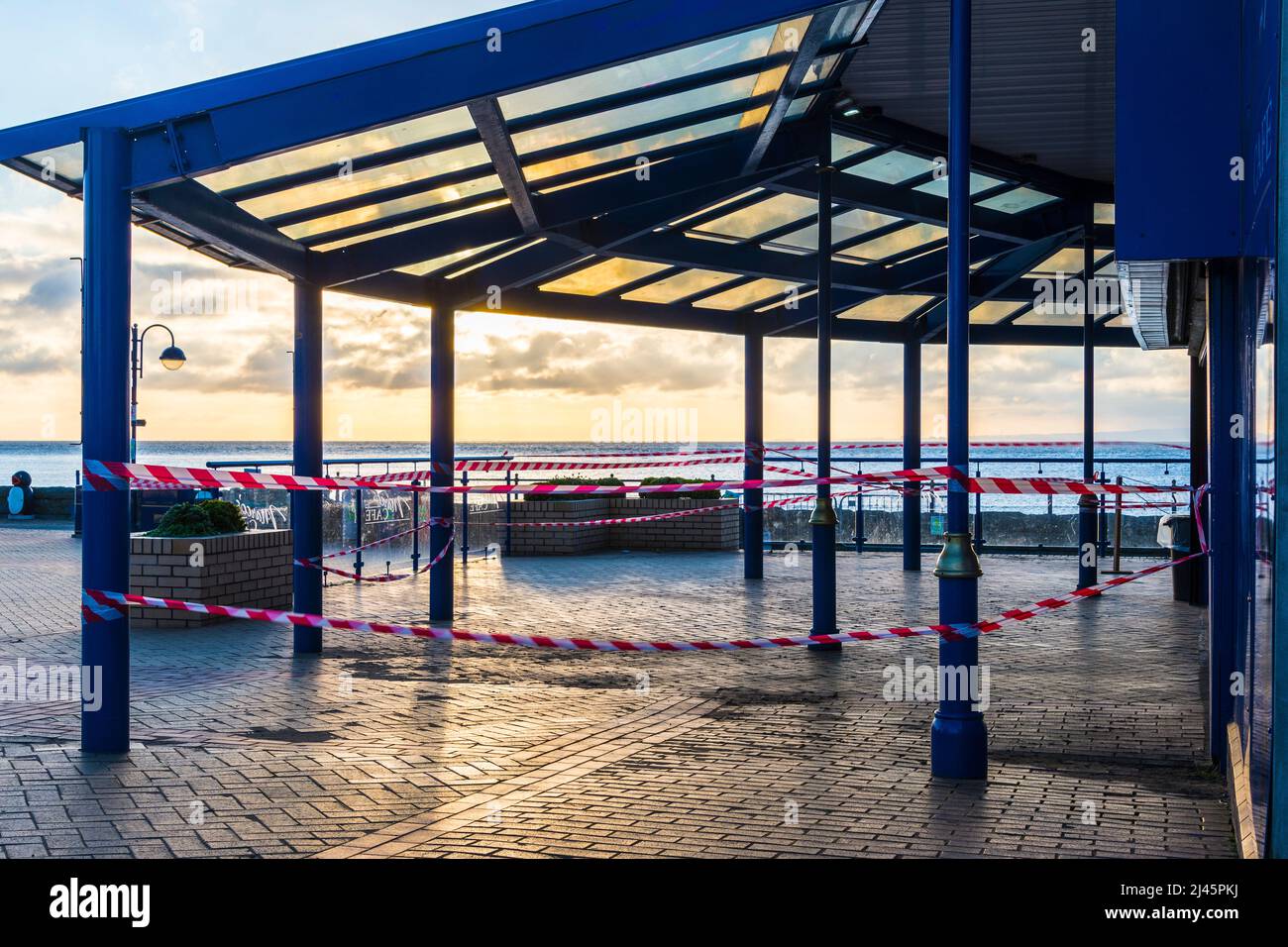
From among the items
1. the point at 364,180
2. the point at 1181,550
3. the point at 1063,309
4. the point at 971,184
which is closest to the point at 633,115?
the point at 364,180

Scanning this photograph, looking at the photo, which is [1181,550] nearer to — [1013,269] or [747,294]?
[1013,269]

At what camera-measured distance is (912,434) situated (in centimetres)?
1550

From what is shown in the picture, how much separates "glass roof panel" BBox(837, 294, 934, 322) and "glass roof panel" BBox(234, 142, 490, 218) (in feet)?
25.7

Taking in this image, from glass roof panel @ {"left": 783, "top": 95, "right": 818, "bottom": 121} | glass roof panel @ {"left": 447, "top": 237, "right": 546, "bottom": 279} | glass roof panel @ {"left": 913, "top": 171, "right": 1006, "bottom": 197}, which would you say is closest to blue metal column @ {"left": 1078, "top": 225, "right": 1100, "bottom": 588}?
glass roof panel @ {"left": 913, "top": 171, "right": 1006, "bottom": 197}

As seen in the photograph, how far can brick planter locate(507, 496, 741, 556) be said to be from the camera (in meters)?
17.8

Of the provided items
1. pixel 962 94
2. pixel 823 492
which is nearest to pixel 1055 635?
pixel 823 492

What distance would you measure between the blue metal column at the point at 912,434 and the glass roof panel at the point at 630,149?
7.27 metres

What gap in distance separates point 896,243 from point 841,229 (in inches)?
39.7

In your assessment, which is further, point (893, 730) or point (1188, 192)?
point (893, 730)

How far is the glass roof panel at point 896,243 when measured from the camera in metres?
12.4

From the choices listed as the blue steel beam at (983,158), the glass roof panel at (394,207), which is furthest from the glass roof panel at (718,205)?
the glass roof panel at (394,207)

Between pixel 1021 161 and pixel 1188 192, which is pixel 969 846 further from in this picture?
pixel 1021 161
